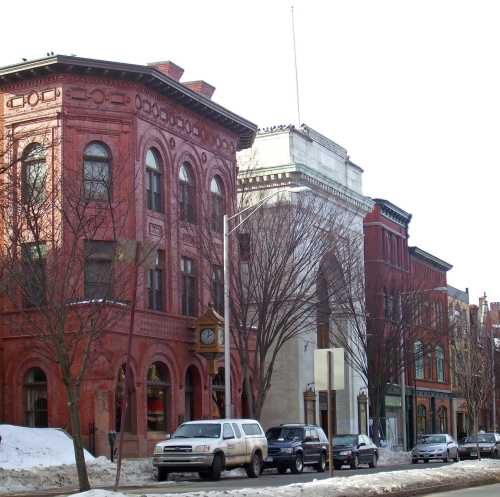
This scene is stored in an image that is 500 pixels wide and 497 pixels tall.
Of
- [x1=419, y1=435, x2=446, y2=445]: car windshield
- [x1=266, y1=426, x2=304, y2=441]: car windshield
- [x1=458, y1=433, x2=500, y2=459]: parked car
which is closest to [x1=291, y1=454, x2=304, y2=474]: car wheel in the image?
[x1=266, y1=426, x2=304, y2=441]: car windshield

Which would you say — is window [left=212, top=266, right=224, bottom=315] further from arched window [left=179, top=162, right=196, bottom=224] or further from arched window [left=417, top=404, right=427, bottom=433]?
arched window [left=417, top=404, right=427, bottom=433]

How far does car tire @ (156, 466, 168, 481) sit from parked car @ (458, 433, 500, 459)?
82.0 ft

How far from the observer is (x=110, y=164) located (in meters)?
41.1

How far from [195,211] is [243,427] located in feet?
49.6

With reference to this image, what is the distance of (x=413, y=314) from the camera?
177 feet

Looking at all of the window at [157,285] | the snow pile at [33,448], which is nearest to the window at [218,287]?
the window at [157,285]

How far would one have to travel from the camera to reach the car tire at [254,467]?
1296 inches

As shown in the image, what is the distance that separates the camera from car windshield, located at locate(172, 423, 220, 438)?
3128 centimetres

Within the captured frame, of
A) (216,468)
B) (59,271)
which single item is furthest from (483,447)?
(59,271)

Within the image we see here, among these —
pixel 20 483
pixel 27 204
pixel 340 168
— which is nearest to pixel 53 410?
pixel 20 483

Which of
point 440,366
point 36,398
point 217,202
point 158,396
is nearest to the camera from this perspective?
point 36,398

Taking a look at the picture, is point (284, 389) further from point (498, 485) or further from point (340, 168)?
point (498, 485)

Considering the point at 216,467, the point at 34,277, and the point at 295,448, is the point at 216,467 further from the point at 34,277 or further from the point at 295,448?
the point at 34,277

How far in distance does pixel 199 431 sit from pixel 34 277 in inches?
359
